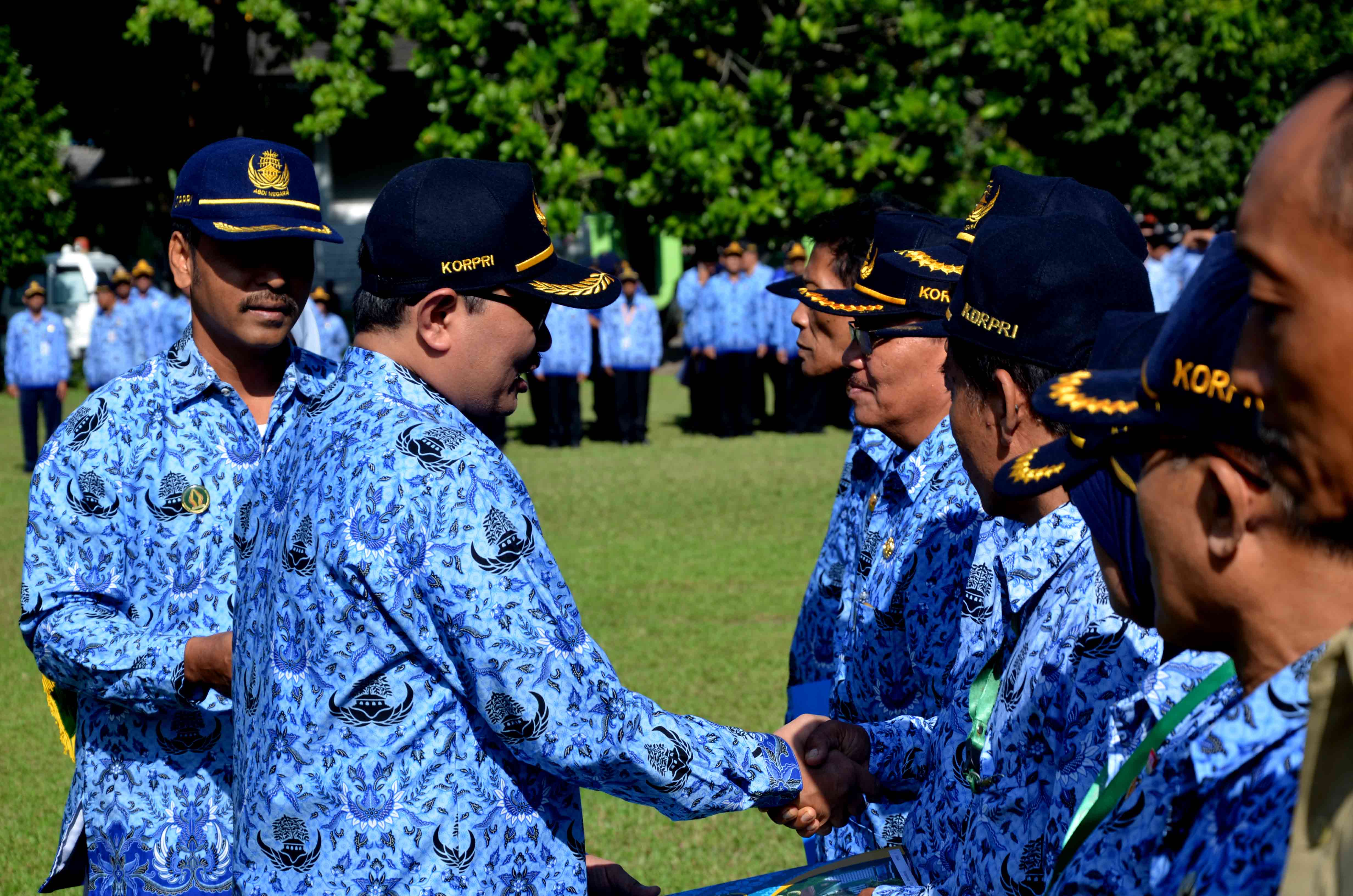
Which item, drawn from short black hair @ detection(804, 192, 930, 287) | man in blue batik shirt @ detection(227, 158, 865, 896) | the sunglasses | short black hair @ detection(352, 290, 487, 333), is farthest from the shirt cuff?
short black hair @ detection(804, 192, 930, 287)

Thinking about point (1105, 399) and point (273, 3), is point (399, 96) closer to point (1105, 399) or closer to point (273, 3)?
point (273, 3)

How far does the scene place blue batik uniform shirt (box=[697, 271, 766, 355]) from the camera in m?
18.8

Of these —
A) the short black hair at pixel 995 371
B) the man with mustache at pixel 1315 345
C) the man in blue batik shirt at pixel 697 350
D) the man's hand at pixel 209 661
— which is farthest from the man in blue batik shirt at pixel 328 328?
the man with mustache at pixel 1315 345

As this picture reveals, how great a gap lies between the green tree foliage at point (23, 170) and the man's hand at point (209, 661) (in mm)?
26117

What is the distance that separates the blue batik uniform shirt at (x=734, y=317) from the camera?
61.6ft

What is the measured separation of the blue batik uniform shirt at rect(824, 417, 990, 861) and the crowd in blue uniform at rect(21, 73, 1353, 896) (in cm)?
1

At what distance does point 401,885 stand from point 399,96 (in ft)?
98.4

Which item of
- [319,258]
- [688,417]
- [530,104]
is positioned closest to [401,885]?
[688,417]

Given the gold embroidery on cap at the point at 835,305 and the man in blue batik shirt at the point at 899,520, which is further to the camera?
the gold embroidery on cap at the point at 835,305

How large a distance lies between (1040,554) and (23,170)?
28.5 meters

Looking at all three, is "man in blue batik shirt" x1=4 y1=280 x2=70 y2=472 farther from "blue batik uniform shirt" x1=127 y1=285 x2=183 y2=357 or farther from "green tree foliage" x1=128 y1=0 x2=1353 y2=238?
"green tree foliage" x1=128 y1=0 x2=1353 y2=238

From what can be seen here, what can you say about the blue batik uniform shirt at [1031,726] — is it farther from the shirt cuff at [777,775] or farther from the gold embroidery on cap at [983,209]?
the gold embroidery on cap at [983,209]

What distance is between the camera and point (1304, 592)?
1.50 meters

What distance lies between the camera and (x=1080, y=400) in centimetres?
173
